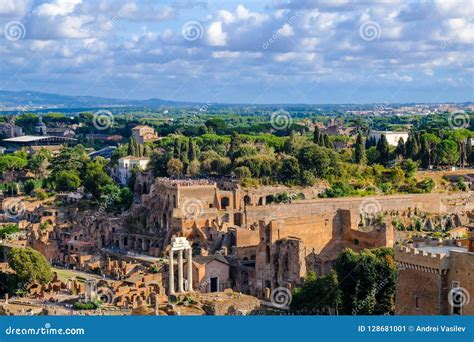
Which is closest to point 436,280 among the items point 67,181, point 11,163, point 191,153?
point 191,153

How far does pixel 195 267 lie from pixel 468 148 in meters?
32.1

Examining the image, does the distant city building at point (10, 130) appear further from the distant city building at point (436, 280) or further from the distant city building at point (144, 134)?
the distant city building at point (436, 280)

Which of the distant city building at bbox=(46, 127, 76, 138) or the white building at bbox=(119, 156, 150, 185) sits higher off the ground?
the distant city building at bbox=(46, 127, 76, 138)

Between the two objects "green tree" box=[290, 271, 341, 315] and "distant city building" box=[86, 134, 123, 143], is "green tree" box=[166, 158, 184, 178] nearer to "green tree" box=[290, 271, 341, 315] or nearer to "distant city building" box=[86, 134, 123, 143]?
"green tree" box=[290, 271, 341, 315]

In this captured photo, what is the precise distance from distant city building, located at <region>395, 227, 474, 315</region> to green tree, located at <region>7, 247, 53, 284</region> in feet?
58.2

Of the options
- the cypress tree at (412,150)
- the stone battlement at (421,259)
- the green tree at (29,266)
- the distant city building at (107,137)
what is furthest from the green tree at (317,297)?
the distant city building at (107,137)

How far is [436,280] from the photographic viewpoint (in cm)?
2097

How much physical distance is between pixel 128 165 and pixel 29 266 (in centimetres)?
2347

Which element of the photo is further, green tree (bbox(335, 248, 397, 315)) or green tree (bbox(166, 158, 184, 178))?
green tree (bbox(166, 158, 184, 178))

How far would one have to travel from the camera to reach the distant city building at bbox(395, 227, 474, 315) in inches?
807

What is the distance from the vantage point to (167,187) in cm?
4341

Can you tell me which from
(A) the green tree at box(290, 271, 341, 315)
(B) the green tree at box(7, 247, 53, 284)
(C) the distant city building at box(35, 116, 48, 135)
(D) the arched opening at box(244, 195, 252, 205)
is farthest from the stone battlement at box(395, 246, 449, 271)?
(C) the distant city building at box(35, 116, 48, 135)

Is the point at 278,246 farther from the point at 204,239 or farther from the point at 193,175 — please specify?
the point at 193,175

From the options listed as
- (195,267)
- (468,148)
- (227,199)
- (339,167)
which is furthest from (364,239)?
(468,148)
